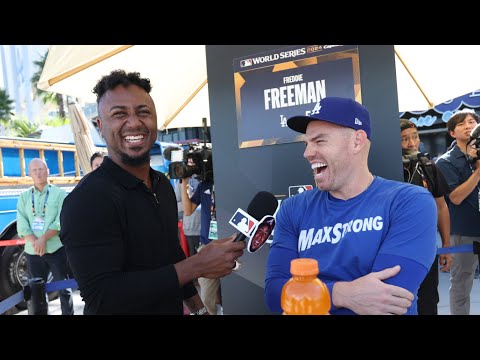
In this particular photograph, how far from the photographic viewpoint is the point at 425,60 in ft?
17.4

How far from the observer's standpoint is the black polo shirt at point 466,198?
4.11 m

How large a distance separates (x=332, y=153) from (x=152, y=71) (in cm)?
396

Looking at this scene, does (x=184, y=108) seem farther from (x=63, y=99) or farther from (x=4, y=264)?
(x=63, y=99)

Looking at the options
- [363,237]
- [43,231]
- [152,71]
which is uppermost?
[152,71]

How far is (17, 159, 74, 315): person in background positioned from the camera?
17.0 ft

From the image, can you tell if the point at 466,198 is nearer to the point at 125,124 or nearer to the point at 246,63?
the point at 246,63

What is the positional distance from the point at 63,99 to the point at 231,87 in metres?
30.7

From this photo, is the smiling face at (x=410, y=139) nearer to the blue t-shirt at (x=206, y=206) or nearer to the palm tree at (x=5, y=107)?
the blue t-shirt at (x=206, y=206)

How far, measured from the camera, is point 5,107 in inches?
1260

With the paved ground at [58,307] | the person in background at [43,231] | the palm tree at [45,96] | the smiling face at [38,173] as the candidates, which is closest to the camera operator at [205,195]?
the person in background at [43,231]

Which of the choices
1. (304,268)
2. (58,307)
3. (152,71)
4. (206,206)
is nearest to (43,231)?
(58,307)

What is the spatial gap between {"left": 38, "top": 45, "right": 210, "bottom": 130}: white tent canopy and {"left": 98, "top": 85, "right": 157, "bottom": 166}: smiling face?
1.52 metres

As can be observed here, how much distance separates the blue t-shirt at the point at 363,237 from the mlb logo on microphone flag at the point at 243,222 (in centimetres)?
30
